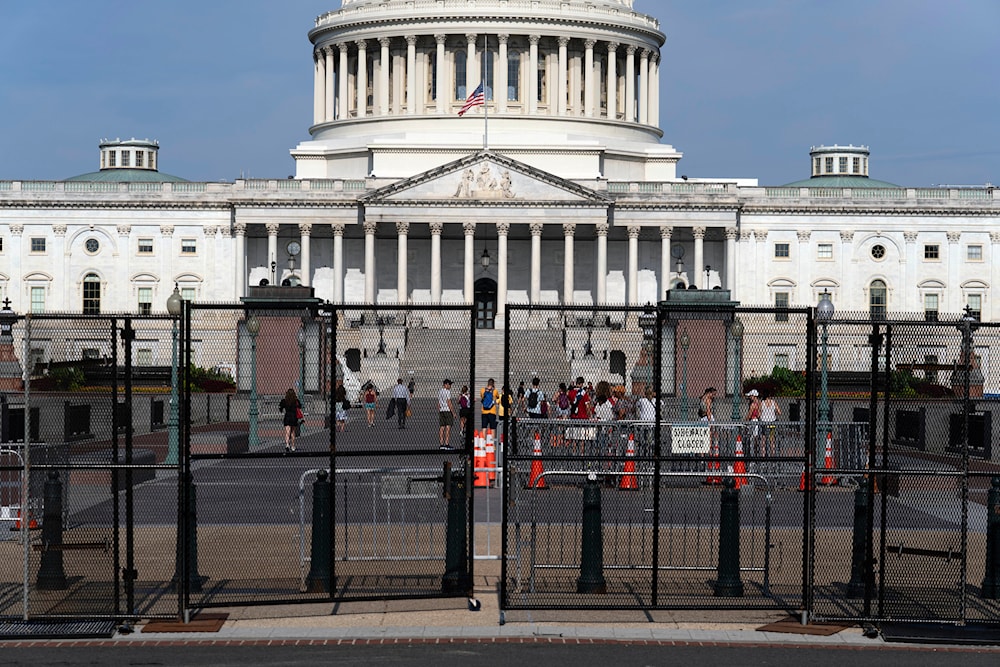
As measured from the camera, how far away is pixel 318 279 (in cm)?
10706

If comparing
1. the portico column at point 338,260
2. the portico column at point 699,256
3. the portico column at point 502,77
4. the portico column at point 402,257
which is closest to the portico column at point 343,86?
the portico column at point 502,77

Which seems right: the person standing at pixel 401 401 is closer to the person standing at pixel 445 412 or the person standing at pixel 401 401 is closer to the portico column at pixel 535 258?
the person standing at pixel 445 412

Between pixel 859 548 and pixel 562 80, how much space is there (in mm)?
99803

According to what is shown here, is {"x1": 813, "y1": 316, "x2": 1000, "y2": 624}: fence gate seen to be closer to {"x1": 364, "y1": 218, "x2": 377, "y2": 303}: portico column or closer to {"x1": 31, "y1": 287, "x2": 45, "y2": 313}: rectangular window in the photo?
{"x1": 364, "y1": 218, "x2": 377, "y2": 303}: portico column

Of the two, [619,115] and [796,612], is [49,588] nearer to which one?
[796,612]

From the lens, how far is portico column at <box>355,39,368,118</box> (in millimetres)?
120969

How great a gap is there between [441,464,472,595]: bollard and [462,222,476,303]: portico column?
81.5 m

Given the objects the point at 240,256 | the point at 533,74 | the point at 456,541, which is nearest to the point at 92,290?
the point at 240,256

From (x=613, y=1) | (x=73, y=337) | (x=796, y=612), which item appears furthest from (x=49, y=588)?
(x=613, y=1)

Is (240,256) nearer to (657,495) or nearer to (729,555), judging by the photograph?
(729,555)

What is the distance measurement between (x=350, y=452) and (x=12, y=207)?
301 ft

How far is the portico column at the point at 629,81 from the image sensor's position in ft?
404

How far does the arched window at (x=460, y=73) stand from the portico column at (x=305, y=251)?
21.2 m

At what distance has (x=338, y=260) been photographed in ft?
343
